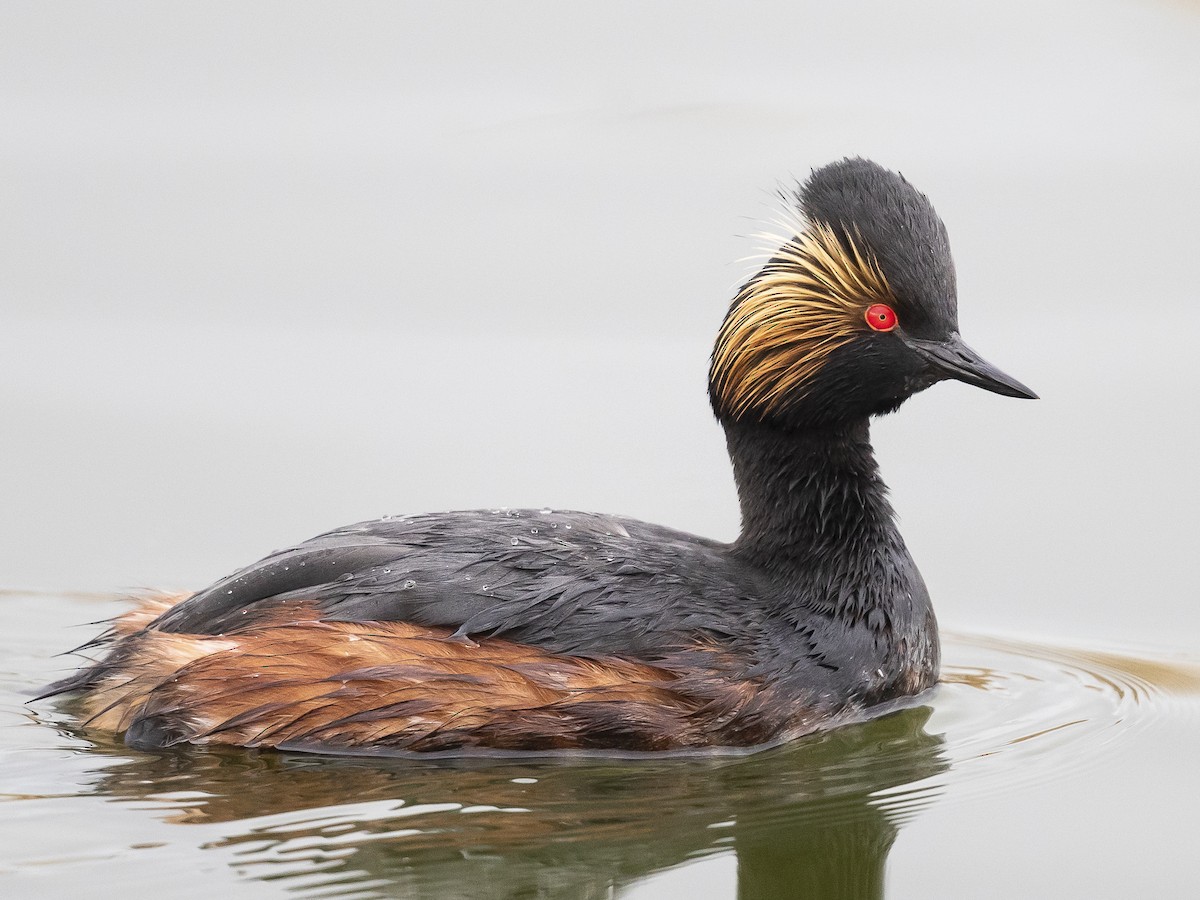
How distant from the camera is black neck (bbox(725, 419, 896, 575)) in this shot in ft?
26.5

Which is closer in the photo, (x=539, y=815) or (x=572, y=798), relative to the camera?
(x=539, y=815)

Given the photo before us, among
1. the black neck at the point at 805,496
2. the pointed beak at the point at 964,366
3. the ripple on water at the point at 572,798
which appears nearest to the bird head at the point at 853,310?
the pointed beak at the point at 964,366

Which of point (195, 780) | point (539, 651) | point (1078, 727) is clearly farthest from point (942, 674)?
point (195, 780)

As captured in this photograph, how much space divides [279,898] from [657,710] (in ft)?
5.99

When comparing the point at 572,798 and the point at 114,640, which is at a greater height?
the point at 114,640

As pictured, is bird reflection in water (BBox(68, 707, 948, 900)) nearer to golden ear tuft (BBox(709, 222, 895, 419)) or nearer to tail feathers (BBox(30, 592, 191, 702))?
tail feathers (BBox(30, 592, 191, 702))

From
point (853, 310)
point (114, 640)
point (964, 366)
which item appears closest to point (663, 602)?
point (853, 310)

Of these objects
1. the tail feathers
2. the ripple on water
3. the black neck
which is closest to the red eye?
the black neck

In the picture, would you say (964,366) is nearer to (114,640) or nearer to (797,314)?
(797,314)

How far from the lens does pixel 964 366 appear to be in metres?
7.75

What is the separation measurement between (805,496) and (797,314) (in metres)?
0.78

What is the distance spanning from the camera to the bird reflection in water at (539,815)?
621cm

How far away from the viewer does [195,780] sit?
693 centimetres

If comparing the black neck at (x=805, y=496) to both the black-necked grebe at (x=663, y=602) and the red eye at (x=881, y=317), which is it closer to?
the black-necked grebe at (x=663, y=602)
